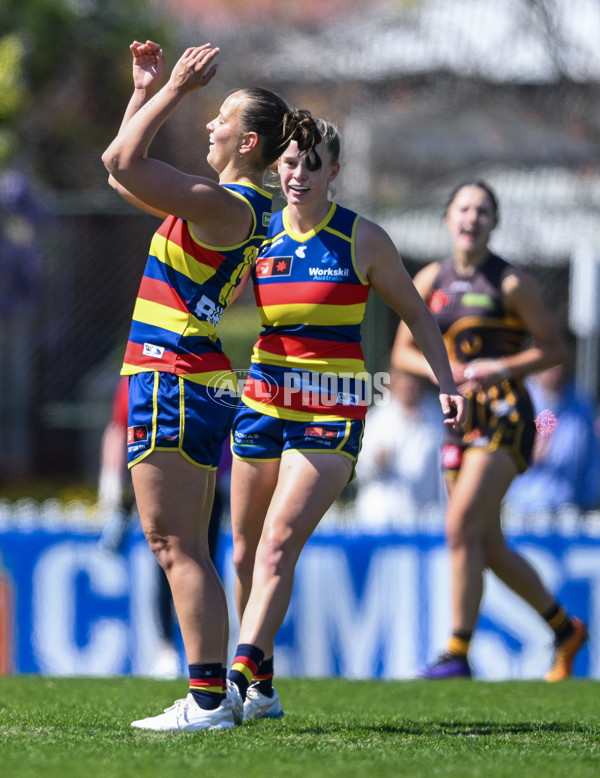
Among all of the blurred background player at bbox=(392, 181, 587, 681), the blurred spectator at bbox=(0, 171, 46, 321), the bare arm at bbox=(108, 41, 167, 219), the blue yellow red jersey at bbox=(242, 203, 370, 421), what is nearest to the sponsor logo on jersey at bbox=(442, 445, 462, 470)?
the blurred background player at bbox=(392, 181, 587, 681)

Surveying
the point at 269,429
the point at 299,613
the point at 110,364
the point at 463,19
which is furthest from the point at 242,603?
the point at 463,19

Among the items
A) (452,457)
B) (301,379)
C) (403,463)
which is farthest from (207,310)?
(403,463)

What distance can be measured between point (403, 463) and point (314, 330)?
14.3 feet

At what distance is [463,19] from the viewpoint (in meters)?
14.4

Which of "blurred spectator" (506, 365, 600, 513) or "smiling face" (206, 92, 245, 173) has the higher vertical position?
"smiling face" (206, 92, 245, 173)

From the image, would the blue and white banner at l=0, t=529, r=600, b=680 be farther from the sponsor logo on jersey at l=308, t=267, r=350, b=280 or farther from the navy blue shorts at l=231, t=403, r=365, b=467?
the sponsor logo on jersey at l=308, t=267, r=350, b=280

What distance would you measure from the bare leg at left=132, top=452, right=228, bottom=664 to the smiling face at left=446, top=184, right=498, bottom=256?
2.59 m

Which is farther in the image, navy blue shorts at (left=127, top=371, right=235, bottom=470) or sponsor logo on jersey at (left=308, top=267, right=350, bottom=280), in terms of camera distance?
sponsor logo on jersey at (left=308, top=267, right=350, bottom=280)

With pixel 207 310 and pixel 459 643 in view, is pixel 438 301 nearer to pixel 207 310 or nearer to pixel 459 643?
pixel 459 643

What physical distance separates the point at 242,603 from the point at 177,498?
41.0 inches

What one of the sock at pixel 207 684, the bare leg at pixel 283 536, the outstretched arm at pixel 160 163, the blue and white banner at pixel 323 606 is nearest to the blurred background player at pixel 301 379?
the bare leg at pixel 283 536

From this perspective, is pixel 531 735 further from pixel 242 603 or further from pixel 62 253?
pixel 62 253

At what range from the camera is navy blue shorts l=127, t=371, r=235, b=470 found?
13.0 feet

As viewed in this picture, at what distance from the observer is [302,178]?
4.71 m
